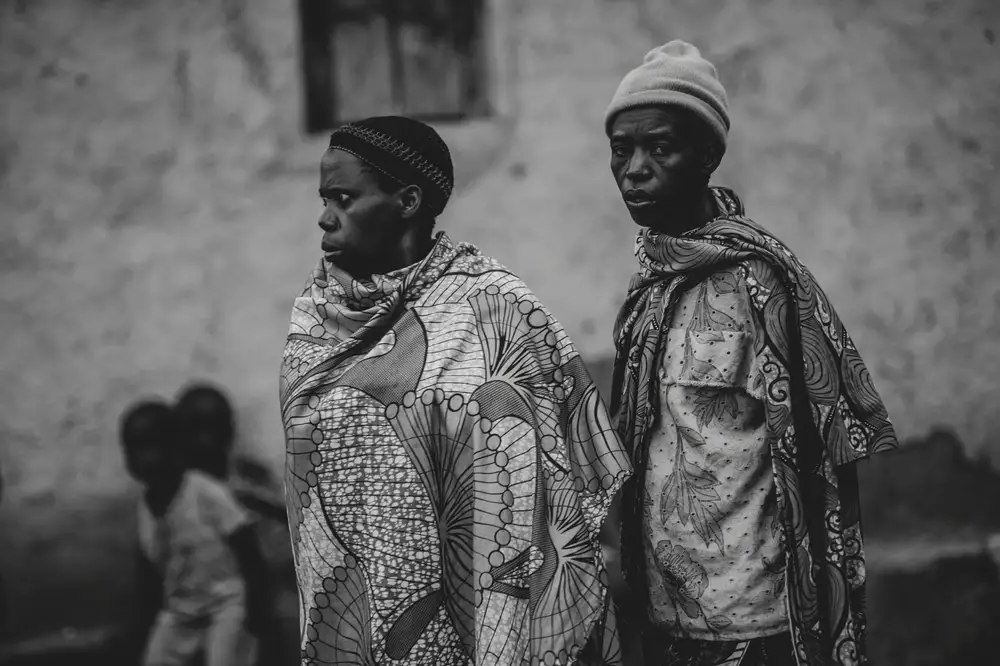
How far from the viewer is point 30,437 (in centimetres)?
471

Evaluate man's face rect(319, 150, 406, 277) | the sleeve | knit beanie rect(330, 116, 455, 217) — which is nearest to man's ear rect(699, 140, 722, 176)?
knit beanie rect(330, 116, 455, 217)

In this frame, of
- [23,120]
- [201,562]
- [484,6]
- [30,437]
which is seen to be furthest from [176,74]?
[201,562]

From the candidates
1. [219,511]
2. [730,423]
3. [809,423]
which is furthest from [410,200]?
[219,511]

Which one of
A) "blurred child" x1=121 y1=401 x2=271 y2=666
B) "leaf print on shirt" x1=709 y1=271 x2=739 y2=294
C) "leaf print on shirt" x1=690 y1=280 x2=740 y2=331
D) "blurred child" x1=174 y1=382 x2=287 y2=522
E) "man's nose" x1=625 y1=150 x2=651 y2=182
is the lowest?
"blurred child" x1=121 y1=401 x2=271 y2=666

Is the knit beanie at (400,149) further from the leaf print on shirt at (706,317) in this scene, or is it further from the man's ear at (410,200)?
the leaf print on shirt at (706,317)

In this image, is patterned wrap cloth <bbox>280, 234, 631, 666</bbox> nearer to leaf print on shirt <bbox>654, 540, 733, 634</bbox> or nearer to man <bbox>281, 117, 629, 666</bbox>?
man <bbox>281, 117, 629, 666</bbox>

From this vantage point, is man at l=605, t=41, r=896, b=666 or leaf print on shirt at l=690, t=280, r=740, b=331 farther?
leaf print on shirt at l=690, t=280, r=740, b=331

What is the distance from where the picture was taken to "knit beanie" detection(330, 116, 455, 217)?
7.73ft

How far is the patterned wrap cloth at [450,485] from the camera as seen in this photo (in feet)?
7.14

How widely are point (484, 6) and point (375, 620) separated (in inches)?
128

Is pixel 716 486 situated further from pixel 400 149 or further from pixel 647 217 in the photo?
pixel 400 149

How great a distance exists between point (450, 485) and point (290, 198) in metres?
2.77

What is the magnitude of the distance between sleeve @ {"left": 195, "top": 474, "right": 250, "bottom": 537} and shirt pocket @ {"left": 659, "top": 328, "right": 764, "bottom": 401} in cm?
239

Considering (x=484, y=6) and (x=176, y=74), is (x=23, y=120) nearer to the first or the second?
(x=176, y=74)
